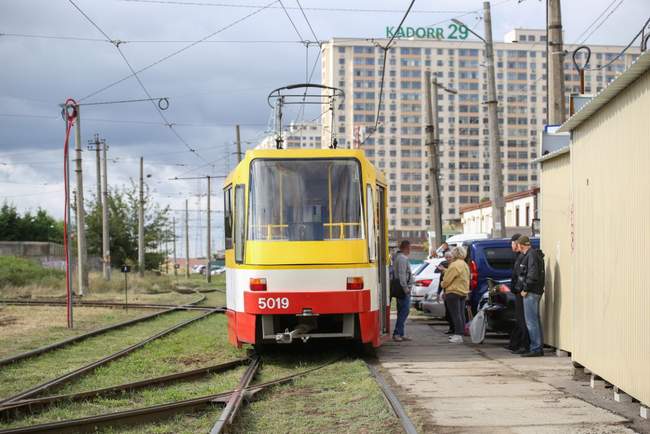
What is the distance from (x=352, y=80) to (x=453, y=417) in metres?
149

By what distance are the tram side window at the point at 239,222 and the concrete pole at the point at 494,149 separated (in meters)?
11.8

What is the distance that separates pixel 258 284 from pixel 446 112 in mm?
150298

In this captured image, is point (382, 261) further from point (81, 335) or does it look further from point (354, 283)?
point (81, 335)

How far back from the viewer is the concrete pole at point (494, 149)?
80.3 ft

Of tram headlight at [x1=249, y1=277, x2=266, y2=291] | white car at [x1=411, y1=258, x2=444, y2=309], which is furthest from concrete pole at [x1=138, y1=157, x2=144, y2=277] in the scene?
tram headlight at [x1=249, y1=277, x2=266, y2=291]

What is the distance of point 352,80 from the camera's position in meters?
156

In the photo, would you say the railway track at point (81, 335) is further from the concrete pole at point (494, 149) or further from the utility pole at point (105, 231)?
the utility pole at point (105, 231)

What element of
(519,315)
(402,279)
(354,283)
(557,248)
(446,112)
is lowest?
(519,315)

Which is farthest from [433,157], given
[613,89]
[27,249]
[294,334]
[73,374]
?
[27,249]

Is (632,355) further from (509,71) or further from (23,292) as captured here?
(509,71)

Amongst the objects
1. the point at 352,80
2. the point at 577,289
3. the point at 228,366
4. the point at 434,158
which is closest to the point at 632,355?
the point at 577,289

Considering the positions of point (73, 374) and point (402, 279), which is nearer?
point (73, 374)

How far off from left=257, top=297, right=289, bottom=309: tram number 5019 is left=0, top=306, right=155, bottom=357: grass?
4903mm

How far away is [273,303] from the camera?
13164 mm
